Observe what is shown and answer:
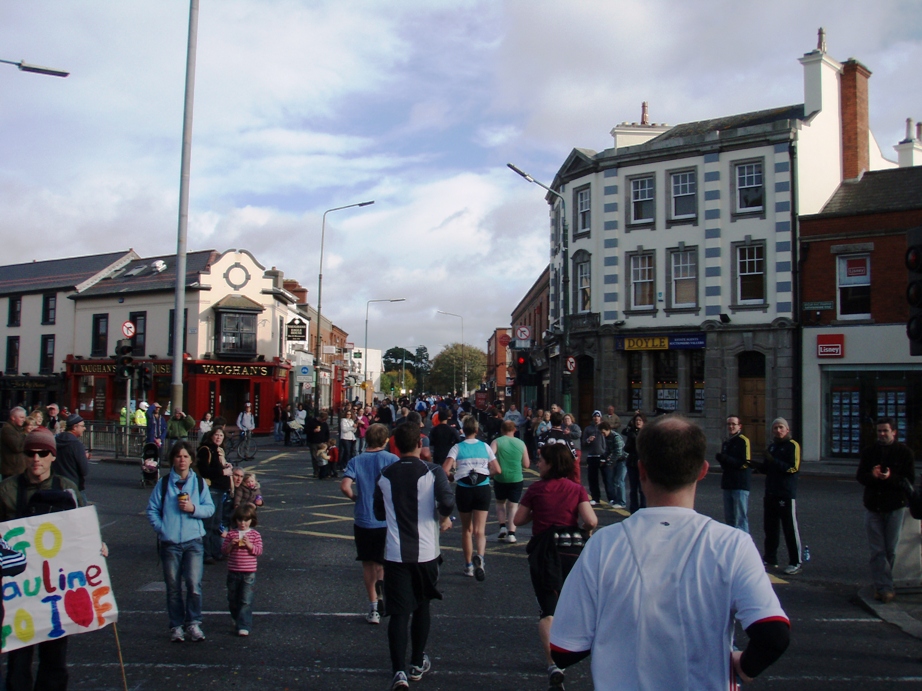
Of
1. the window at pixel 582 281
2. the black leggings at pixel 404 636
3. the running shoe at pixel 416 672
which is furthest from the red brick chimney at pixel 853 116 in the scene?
the running shoe at pixel 416 672

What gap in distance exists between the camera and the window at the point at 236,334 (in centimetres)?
3994

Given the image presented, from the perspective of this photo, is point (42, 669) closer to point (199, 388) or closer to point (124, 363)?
point (124, 363)

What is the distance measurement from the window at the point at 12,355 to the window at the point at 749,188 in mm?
39332

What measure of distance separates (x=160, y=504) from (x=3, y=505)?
1.58 metres

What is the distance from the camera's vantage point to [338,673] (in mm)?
5812

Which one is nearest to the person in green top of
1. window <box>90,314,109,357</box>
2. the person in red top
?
the person in red top

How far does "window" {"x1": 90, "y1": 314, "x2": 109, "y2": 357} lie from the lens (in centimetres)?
4203

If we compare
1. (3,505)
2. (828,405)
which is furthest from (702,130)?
(3,505)

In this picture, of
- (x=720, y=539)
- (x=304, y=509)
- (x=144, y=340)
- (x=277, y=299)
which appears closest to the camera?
(x=720, y=539)

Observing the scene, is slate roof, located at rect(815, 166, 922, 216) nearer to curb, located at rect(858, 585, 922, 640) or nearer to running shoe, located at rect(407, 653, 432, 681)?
curb, located at rect(858, 585, 922, 640)

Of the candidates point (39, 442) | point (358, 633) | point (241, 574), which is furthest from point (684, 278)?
point (39, 442)

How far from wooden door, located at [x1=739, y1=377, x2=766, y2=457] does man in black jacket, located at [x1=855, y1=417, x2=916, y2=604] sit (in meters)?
19.2

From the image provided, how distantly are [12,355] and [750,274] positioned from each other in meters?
39.9

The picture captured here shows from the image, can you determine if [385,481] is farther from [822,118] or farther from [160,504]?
[822,118]
